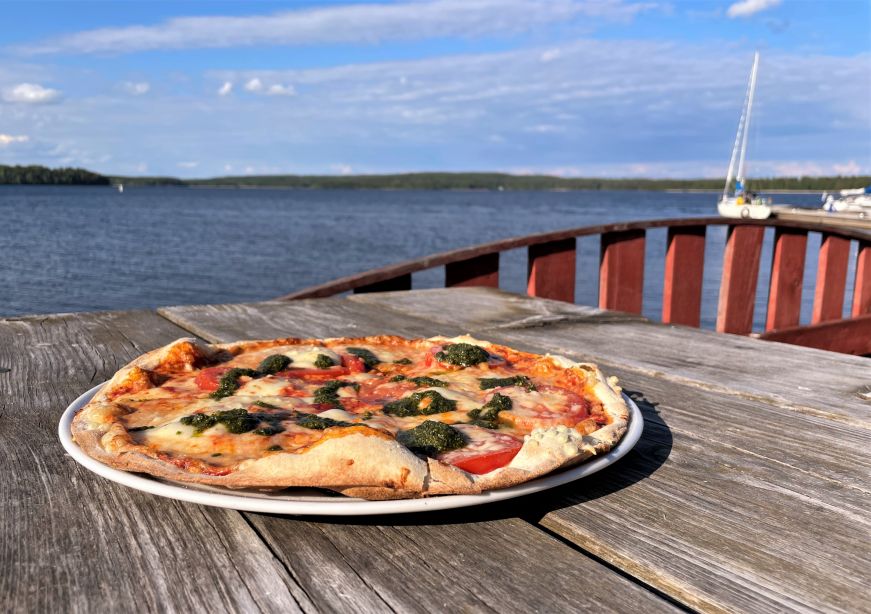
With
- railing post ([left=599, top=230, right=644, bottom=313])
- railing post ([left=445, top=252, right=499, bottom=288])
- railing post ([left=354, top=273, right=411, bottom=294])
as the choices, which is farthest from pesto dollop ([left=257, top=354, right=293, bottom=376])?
railing post ([left=599, top=230, right=644, bottom=313])

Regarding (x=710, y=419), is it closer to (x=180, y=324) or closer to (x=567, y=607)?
(x=567, y=607)

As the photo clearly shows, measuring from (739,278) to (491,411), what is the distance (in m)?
5.89

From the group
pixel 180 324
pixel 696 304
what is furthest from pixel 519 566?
pixel 696 304

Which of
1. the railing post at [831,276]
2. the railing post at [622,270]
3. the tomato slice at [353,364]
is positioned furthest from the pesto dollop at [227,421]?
the railing post at [831,276]

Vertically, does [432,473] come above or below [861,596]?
above

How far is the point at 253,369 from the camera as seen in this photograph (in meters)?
2.51

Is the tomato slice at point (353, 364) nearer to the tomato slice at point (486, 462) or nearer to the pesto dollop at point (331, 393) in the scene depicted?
the pesto dollop at point (331, 393)

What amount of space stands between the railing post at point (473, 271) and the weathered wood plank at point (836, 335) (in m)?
2.59

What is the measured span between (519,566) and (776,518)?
27.8 inches

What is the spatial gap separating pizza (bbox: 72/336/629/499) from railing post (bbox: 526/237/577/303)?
3.47m

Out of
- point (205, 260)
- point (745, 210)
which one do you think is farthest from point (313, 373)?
point (745, 210)

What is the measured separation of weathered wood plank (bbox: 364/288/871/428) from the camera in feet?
9.23

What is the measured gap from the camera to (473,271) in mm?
6332

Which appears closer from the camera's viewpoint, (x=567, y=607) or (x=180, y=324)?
(x=567, y=607)
